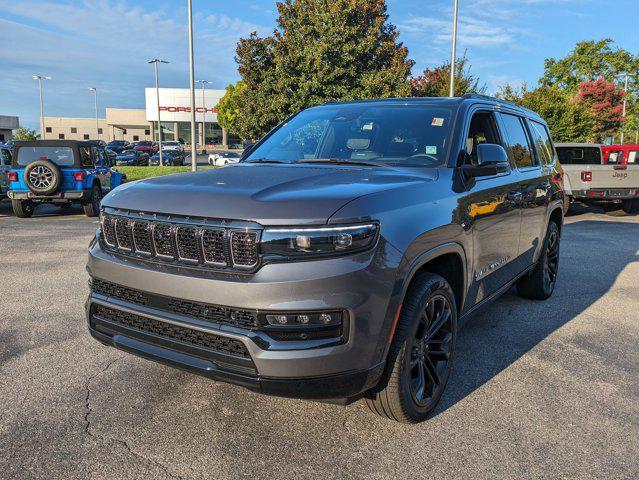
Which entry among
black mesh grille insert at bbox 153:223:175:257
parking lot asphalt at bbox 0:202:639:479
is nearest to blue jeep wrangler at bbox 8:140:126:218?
parking lot asphalt at bbox 0:202:639:479

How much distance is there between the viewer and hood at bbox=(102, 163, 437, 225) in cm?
246

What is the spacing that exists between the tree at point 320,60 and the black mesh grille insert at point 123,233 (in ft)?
61.4

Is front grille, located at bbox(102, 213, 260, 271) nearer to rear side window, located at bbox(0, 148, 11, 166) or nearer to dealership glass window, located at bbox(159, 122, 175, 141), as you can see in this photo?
rear side window, located at bbox(0, 148, 11, 166)

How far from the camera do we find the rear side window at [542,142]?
5398mm

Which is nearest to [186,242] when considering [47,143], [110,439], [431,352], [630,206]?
[110,439]

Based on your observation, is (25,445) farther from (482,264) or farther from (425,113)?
(425,113)

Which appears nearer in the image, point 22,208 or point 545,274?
point 545,274

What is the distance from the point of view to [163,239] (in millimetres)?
2707

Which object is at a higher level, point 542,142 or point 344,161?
point 542,142

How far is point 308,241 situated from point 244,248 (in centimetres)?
30

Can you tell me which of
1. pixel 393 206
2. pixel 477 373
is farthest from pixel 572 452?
pixel 393 206

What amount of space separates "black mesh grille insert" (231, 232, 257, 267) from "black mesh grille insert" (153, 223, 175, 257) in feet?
1.26

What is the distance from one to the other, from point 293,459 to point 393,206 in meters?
1.38

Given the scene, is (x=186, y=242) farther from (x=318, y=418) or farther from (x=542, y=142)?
(x=542, y=142)
